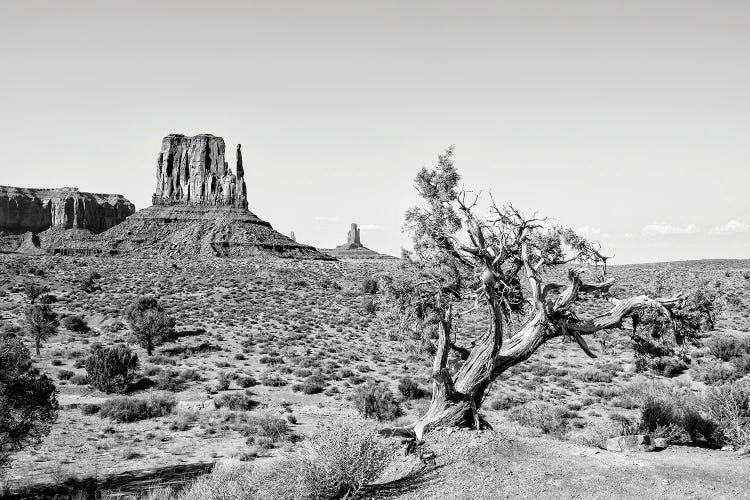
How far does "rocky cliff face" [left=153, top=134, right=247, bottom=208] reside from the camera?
426 feet

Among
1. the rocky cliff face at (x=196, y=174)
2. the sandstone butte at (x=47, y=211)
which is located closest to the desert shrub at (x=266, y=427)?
the rocky cliff face at (x=196, y=174)

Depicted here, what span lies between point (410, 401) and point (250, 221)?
96015mm

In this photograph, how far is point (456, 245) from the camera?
1162 cm

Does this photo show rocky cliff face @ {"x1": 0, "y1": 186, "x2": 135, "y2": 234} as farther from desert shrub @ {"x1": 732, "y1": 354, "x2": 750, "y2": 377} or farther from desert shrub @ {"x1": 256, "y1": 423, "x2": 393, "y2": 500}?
desert shrub @ {"x1": 256, "y1": 423, "x2": 393, "y2": 500}

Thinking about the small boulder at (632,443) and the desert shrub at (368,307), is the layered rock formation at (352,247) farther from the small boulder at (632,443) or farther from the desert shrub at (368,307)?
the small boulder at (632,443)

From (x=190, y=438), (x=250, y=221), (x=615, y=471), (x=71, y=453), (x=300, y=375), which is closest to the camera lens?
(x=615, y=471)

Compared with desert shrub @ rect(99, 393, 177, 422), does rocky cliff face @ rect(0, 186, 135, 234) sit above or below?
above

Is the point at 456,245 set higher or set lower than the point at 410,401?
higher

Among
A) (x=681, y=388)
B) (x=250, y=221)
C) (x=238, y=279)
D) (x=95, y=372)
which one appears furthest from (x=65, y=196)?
(x=681, y=388)

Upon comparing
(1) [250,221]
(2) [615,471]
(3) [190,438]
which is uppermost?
(1) [250,221]

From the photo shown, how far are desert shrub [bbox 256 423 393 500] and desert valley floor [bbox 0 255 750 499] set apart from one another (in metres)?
0.61

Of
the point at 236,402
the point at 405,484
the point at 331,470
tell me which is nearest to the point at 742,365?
the point at 405,484

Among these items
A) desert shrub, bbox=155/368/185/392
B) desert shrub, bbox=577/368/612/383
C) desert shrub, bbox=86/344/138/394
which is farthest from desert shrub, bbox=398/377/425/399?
desert shrub, bbox=86/344/138/394

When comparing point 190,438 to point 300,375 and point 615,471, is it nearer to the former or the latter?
point 300,375
